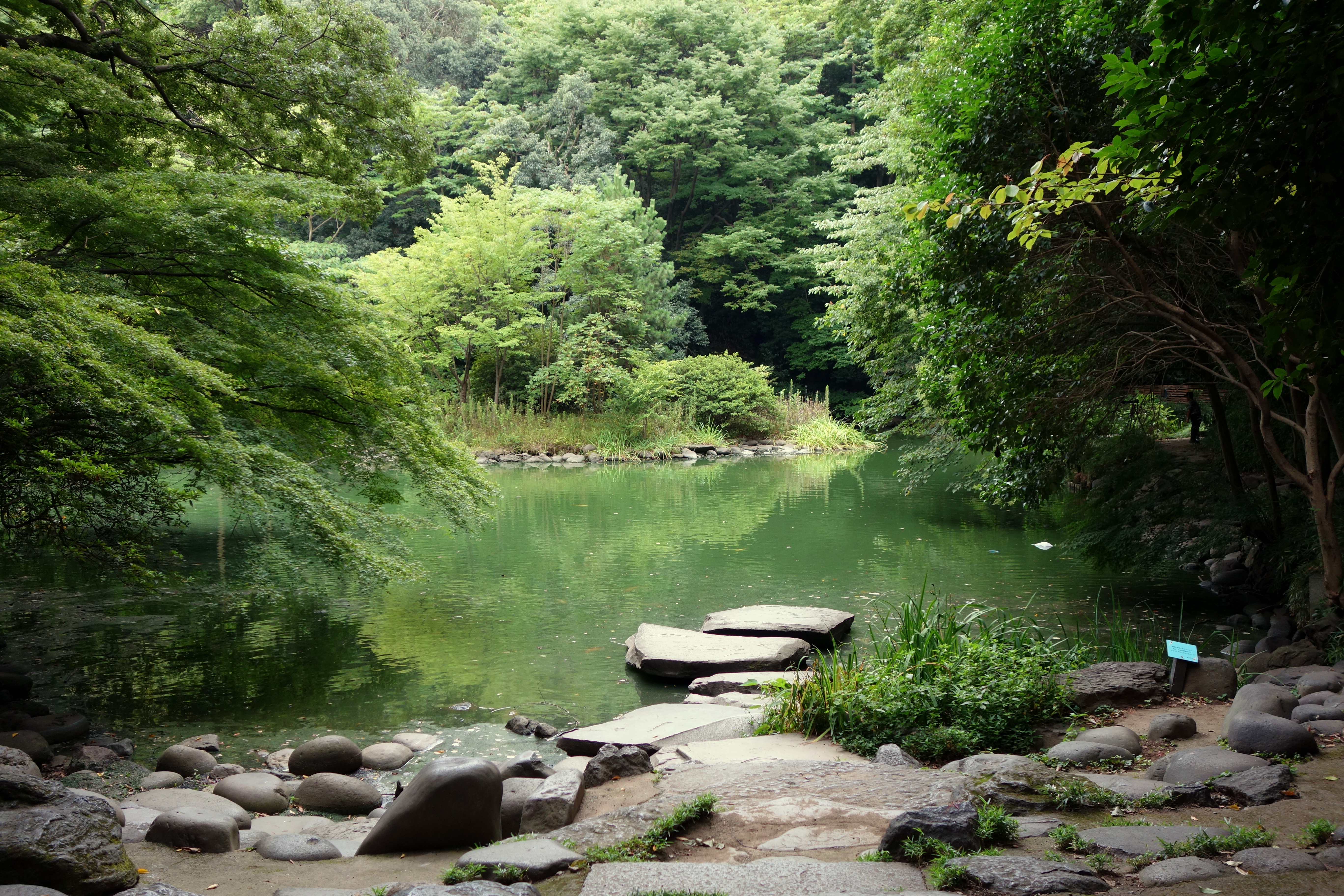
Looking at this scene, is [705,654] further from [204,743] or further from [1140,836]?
[1140,836]

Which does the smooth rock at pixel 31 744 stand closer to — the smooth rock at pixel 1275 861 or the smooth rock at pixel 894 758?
the smooth rock at pixel 894 758

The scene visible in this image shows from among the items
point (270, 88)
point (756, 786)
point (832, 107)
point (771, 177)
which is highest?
point (832, 107)

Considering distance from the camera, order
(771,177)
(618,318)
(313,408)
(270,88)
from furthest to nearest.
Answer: (771,177) < (618,318) < (270,88) < (313,408)

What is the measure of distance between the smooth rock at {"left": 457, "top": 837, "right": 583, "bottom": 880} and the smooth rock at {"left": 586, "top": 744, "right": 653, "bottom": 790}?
1084 mm

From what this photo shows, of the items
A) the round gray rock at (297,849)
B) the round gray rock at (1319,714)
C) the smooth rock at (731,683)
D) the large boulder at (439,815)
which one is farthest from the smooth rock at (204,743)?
the round gray rock at (1319,714)

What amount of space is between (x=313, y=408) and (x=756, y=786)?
16.2 ft

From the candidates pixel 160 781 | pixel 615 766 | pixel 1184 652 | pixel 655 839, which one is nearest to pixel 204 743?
pixel 160 781

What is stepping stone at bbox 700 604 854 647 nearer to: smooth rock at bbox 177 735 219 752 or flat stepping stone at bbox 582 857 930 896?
smooth rock at bbox 177 735 219 752

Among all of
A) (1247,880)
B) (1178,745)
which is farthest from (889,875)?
(1178,745)

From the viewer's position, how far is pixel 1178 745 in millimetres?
4109

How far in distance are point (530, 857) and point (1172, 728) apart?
295 cm

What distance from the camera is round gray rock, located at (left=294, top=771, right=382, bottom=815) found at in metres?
4.45

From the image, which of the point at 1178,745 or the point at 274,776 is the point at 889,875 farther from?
the point at 274,776

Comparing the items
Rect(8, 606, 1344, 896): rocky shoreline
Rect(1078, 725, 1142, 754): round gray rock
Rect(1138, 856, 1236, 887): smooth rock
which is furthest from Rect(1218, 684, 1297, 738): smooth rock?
Rect(1138, 856, 1236, 887): smooth rock
